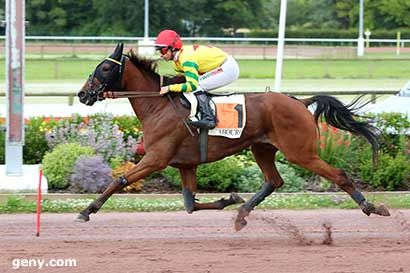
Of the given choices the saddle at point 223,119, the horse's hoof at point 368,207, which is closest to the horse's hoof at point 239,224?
the saddle at point 223,119

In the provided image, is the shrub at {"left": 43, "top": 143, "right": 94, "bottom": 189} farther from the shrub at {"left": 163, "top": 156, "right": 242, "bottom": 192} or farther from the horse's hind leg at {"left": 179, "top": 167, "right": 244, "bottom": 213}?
the horse's hind leg at {"left": 179, "top": 167, "right": 244, "bottom": 213}

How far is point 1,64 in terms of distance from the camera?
Result: 33.8m

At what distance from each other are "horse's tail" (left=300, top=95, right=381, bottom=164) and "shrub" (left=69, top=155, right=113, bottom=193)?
10.7ft

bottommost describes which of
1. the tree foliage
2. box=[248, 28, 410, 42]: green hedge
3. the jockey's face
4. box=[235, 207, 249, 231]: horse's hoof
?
box=[235, 207, 249, 231]: horse's hoof

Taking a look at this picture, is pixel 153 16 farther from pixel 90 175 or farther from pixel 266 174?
pixel 266 174

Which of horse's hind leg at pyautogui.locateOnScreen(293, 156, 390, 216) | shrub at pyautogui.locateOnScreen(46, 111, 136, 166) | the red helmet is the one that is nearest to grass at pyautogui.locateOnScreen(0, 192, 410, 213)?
shrub at pyautogui.locateOnScreen(46, 111, 136, 166)

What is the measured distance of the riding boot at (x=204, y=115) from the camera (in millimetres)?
9281

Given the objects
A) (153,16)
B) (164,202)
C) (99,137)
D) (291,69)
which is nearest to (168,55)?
(164,202)

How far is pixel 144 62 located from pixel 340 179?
92.2 inches

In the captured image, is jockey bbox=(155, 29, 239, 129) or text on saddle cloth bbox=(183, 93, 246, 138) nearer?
jockey bbox=(155, 29, 239, 129)

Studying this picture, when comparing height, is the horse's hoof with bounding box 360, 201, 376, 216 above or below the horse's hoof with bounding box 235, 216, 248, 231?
above

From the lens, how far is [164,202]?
11.3 m

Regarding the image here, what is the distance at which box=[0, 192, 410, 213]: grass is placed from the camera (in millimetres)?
10828

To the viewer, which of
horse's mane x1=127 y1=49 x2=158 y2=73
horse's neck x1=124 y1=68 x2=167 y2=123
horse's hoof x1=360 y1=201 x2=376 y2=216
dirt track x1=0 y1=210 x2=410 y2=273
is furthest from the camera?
horse's mane x1=127 y1=49 x2=158 y2=73
